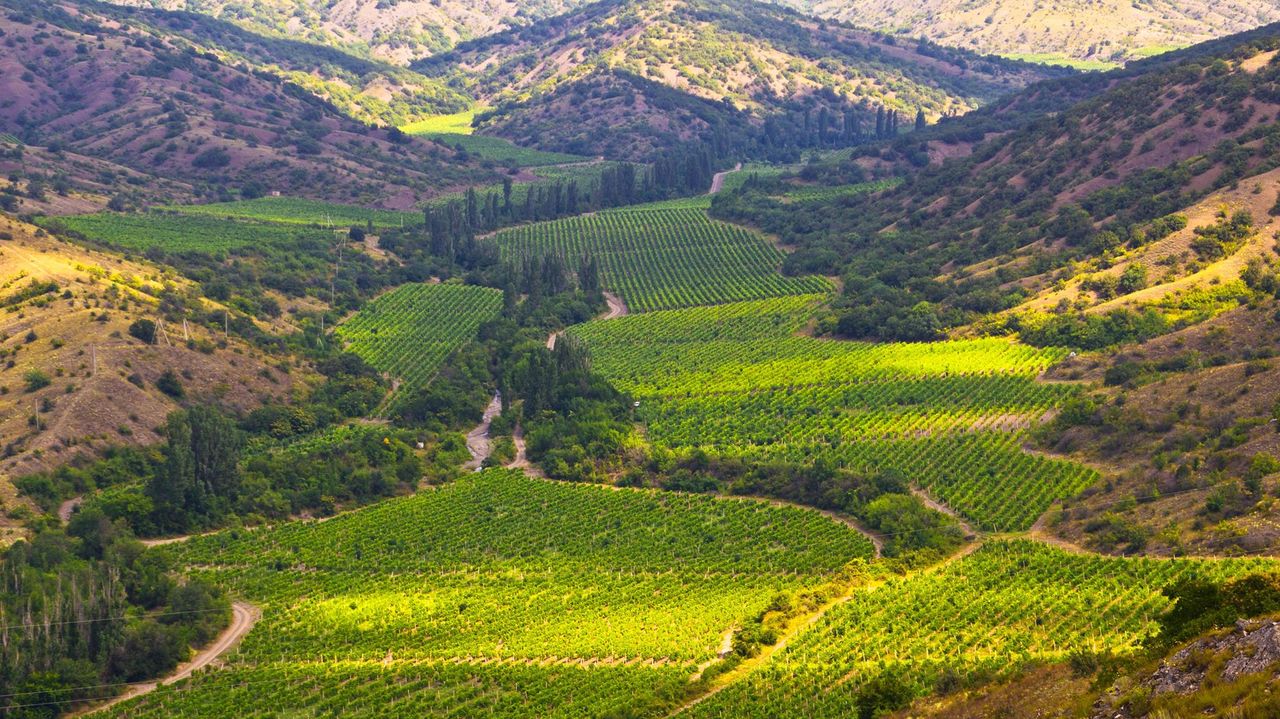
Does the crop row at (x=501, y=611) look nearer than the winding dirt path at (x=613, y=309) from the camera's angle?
Yes

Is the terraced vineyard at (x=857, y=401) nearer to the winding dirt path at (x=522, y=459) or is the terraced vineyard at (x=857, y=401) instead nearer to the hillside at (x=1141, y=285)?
the hillside at (x=1141, y=285)

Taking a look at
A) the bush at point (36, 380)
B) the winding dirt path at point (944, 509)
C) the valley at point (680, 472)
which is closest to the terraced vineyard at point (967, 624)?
the valley at point (680, 472)

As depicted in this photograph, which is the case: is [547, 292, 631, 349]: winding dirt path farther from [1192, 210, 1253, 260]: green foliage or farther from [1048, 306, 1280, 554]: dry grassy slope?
[1192, 210, 1253, 260]: green foliage

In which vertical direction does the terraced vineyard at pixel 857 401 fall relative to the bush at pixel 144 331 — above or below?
below

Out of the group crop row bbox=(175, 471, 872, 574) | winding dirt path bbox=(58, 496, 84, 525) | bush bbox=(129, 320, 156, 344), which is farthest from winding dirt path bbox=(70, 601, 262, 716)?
bush bbox=(129, 320, 156, 344)

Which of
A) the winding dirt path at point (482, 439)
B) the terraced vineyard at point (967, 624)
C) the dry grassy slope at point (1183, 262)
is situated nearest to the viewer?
the terraced vineyard at point (967, 624)

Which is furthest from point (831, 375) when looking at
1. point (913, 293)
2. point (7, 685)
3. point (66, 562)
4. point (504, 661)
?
point (7, 685)
